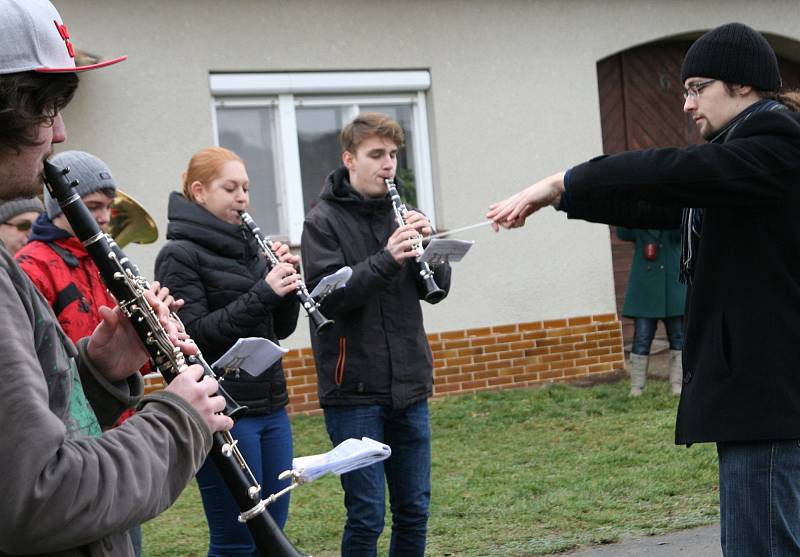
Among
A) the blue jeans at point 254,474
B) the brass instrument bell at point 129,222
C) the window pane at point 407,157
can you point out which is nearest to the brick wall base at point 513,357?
the window pane at point 407,157

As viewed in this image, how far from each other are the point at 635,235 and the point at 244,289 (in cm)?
550

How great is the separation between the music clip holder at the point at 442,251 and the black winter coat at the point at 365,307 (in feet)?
0.27

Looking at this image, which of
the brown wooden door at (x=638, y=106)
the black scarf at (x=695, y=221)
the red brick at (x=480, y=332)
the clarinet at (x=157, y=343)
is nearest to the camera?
the clarinet at (x=157, y=343)

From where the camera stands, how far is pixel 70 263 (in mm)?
3723

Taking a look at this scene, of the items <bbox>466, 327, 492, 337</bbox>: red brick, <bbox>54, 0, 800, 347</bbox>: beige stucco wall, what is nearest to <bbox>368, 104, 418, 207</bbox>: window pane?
<bbox>54, 0, 800, 347</bbox>: beige stucco wall

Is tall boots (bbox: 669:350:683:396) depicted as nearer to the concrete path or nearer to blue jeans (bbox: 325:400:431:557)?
the concrete path

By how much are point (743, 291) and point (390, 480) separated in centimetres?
189

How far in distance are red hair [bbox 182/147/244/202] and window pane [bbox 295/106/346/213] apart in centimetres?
505

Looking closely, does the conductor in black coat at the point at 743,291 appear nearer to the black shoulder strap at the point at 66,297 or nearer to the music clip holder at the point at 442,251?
the music clip holder at the point at 442,251

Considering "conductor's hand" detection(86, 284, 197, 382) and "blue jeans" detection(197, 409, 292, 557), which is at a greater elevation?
"conductor's hand" detection(86, 284, 197, 382)

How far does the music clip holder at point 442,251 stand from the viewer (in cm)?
434

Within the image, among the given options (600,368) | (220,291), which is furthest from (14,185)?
(600,368)

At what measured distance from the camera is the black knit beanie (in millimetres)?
3064

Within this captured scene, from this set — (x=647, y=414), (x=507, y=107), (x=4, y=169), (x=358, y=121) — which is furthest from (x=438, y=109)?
(x=4, y=169)
